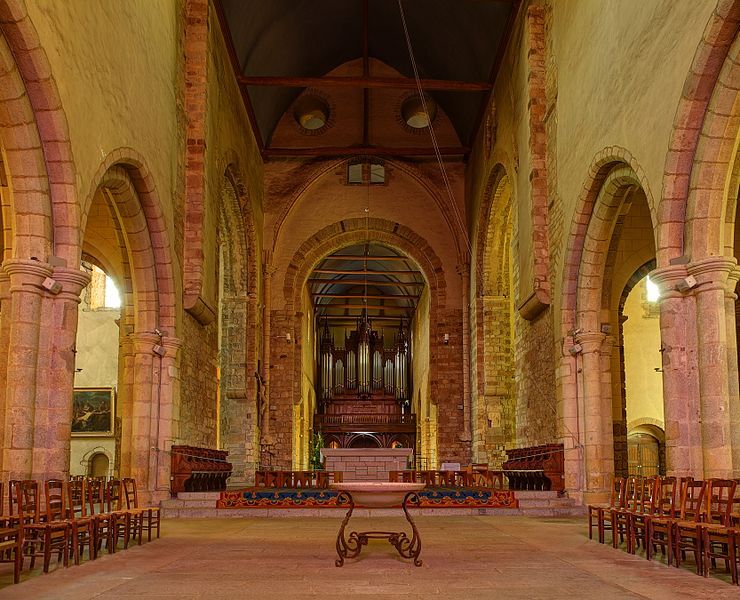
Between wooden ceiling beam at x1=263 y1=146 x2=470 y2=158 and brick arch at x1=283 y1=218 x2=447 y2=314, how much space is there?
2.00 meters

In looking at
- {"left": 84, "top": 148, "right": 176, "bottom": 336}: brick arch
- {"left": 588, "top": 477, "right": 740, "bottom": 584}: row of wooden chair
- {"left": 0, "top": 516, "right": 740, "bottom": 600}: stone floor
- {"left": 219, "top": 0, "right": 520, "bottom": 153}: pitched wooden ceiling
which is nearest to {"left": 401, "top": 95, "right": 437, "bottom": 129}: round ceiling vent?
{"left": 219, "top": 0, "right": 520, "bottom": 153}: pitched wooden ceiling

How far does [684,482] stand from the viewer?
7766 mm

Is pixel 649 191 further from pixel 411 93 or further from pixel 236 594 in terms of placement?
pixel 411 93

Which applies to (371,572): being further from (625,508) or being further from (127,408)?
(127,408)

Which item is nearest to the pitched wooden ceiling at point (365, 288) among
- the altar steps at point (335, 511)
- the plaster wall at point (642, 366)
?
→ the plaster wall at point (642, 366)

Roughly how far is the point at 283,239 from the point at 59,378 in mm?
15983

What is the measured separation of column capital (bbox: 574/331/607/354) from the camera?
13352 mm

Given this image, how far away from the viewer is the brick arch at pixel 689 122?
8484mm

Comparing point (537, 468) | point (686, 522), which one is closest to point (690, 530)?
point (686, 522)

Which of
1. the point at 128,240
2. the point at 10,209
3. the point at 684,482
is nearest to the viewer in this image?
the point at 684,482

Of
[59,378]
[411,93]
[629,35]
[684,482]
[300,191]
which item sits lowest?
[684,482]

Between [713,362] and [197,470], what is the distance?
8773 mm

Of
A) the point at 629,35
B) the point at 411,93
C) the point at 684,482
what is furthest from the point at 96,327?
the point at 684,482

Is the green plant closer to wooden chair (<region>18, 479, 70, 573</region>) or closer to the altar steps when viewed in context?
the altar steps
